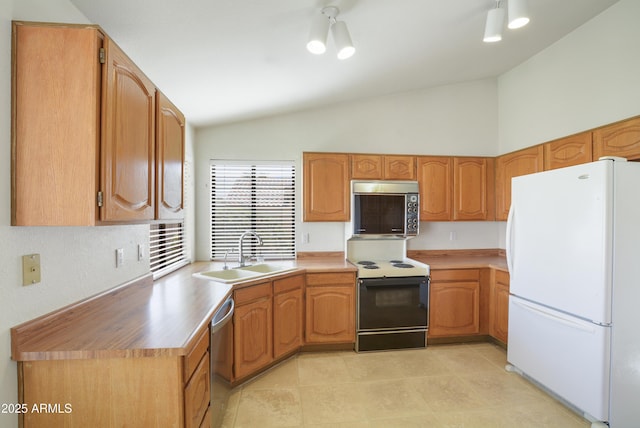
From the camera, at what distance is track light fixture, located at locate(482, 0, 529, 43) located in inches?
67.2

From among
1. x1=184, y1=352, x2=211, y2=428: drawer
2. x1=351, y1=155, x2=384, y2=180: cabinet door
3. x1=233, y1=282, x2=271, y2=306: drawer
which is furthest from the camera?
x1=351, y1=155, x2=384, y2=180: cabinet door

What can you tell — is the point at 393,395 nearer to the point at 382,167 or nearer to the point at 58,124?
the point at 382,167

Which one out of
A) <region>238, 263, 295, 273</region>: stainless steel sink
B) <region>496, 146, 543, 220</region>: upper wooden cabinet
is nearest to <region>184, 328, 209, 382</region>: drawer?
<region>238, 263, 295, 273</region>: stainless steel sink

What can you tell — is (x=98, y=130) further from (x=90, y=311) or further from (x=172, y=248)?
(x=172, y=248)

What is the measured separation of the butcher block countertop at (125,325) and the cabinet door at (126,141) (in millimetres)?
505

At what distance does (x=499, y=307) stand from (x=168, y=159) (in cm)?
320

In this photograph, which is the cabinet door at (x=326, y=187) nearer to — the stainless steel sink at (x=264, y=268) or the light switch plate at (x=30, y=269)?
the stainless steel sink at (x=264, y=268)

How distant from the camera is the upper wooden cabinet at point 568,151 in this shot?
2.37 meters

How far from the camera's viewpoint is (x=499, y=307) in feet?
9.35

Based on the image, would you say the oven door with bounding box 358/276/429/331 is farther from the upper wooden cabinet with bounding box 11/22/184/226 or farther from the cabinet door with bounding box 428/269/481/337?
the upper wooden cabinet with bounding box 11/22/184/226

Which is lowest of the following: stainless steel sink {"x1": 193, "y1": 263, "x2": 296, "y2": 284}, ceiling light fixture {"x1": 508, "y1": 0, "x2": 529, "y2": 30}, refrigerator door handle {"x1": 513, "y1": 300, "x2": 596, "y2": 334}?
refrigerator door handle {"x1": 513, "y1": 300, "x2": 596, "y2": 334}

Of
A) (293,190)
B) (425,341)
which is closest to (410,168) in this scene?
(293,190)

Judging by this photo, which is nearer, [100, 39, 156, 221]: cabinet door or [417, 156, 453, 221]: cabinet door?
[100, 39, 156, 221]: cabinet door

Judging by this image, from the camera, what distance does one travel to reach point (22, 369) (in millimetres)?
1089
